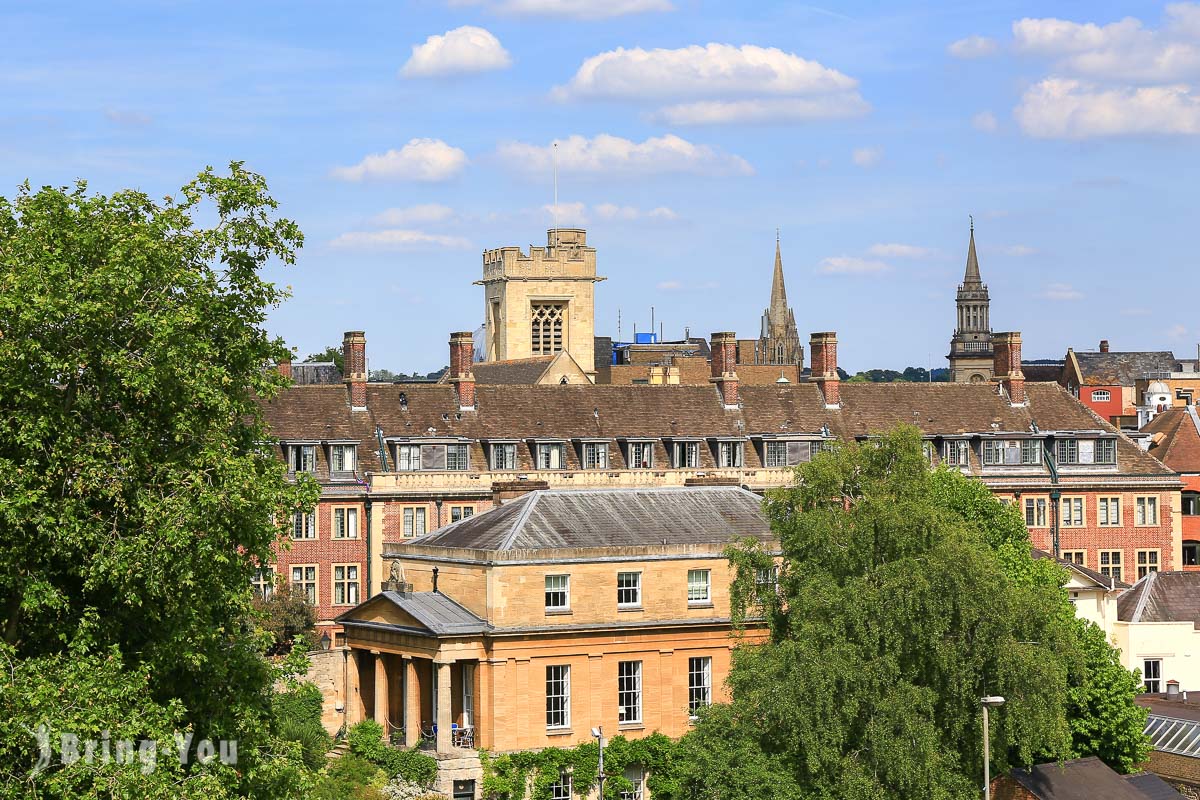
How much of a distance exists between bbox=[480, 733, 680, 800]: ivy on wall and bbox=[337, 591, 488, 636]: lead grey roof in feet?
13.3

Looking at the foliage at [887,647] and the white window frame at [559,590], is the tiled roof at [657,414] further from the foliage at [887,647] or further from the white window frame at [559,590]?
the foliage at [887,647]

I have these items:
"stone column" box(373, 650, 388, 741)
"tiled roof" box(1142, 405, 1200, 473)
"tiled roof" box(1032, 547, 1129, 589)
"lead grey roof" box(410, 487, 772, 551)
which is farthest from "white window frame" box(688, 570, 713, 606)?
"tiled roof" box(1142, 405, 1200, 473)

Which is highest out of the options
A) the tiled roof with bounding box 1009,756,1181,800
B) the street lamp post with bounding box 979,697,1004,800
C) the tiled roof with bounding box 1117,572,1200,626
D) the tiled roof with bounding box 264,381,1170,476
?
the tiled roof with bounding box 264,381,1170,476

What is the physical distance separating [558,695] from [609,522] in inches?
268

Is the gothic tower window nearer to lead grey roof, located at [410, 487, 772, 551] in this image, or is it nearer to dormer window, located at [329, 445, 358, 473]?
dormer window, located at [329, 445, 358, 473]

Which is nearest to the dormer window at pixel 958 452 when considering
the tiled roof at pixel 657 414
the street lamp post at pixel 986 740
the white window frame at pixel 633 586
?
the tiled roof at pixel 657 414

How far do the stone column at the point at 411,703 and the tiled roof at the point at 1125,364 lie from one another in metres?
127

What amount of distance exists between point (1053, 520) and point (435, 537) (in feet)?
134

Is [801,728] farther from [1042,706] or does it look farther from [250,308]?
[250,308]

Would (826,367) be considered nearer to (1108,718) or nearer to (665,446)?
(665,446)

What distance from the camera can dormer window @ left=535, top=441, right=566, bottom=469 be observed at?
3782 inches

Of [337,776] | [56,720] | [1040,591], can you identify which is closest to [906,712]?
[1040,591]

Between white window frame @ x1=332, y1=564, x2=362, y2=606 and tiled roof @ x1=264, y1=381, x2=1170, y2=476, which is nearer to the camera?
white window frame @ x1=332, y1=564, x2=362, y2=606

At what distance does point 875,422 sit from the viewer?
339ft
